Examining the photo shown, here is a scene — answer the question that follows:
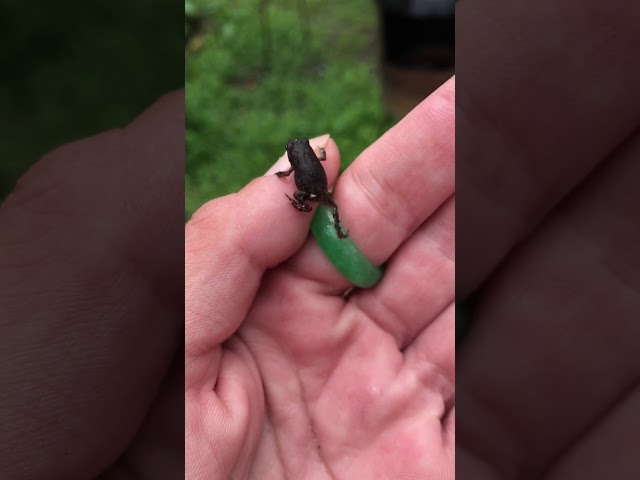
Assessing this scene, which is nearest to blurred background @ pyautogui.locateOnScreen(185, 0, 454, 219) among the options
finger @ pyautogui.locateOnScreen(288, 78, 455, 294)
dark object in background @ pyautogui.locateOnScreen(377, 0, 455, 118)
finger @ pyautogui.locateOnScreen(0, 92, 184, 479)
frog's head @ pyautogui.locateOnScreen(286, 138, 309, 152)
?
dark object in background @ pyautogui.locateOnScreen(377, 0, 455, 118)

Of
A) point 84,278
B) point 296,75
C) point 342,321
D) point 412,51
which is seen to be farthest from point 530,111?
point 296,75

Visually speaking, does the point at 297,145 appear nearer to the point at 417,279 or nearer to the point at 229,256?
the point at 229,256

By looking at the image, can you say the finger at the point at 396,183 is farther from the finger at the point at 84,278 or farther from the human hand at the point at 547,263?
the finger at the point at 84,278

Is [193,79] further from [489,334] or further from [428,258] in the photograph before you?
[489,334]

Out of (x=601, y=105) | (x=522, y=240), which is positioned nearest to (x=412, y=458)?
(x=522, y=240)

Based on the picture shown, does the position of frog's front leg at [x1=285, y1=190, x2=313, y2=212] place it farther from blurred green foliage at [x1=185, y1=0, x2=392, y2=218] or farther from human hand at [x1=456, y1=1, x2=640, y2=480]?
blurred green foliage at [x1=185, y1=0, x2=392, y2=218]

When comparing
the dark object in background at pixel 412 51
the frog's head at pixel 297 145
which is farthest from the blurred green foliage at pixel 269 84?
the frog's head at pixel 297 145
